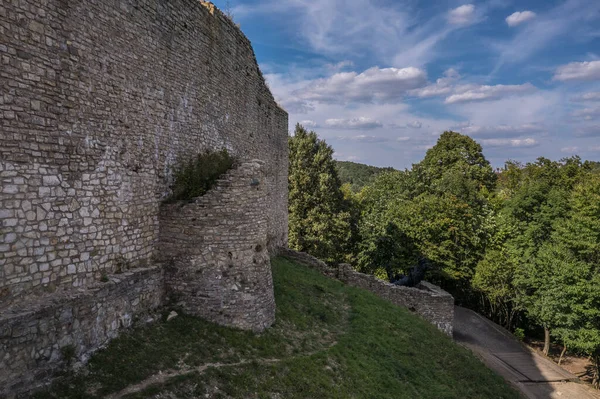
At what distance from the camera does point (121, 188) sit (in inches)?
334

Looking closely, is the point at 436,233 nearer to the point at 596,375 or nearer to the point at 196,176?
the point at 596,375

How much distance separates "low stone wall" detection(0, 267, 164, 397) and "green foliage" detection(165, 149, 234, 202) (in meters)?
2.49

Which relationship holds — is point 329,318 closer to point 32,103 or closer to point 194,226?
point 194,226

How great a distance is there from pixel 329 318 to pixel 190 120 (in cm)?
801

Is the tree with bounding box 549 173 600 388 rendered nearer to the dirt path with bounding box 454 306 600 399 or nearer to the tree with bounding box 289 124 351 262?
the dirt path with bounding box 454 306 600 399

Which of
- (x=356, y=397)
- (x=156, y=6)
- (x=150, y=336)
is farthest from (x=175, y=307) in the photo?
(x=156, y=6)

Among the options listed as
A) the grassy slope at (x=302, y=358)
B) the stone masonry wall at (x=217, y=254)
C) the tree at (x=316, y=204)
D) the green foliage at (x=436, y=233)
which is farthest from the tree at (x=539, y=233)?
the stone masonry wall at (x=217, y=254)

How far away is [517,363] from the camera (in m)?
22.1

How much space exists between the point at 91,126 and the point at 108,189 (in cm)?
130

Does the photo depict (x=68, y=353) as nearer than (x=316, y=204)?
Yes

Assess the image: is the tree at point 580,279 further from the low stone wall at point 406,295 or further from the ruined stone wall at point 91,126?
the ruined stone wall at point 91,126

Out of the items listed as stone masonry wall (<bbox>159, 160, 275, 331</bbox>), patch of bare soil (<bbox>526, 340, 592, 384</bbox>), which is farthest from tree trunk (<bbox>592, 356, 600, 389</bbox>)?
stone masonry wall (<bbox>159, 160, 275, 331</bbox>)

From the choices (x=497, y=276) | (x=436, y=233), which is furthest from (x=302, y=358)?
(x=497, y=276)

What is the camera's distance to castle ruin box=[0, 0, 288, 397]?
5.95m
